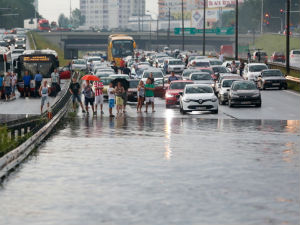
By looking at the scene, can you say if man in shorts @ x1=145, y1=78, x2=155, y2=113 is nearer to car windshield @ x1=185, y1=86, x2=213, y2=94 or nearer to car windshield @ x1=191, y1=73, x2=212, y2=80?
car windshield @ x1=185, y1=86, x2=213, y2=94

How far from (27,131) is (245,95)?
50.2ft

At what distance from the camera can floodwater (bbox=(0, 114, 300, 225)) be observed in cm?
1257

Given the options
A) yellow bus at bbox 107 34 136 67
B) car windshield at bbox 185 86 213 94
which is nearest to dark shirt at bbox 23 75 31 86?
car windshield at bbox 185 86 213 94

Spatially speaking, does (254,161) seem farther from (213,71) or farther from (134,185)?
(213,71)

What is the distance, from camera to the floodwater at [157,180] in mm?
12570

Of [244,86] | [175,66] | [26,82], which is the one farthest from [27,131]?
[175,66]

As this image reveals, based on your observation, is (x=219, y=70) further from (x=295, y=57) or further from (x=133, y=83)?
(x=295, y=57)

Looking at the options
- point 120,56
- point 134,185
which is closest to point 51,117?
point 134,185

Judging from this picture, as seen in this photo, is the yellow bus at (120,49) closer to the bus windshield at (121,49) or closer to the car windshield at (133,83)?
the bus windshield at (121,49)

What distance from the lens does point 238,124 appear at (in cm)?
3094

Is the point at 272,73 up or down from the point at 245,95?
up

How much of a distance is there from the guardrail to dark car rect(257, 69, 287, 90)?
20.3 meters

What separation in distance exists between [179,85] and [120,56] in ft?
176

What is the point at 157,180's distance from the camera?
16094mm
